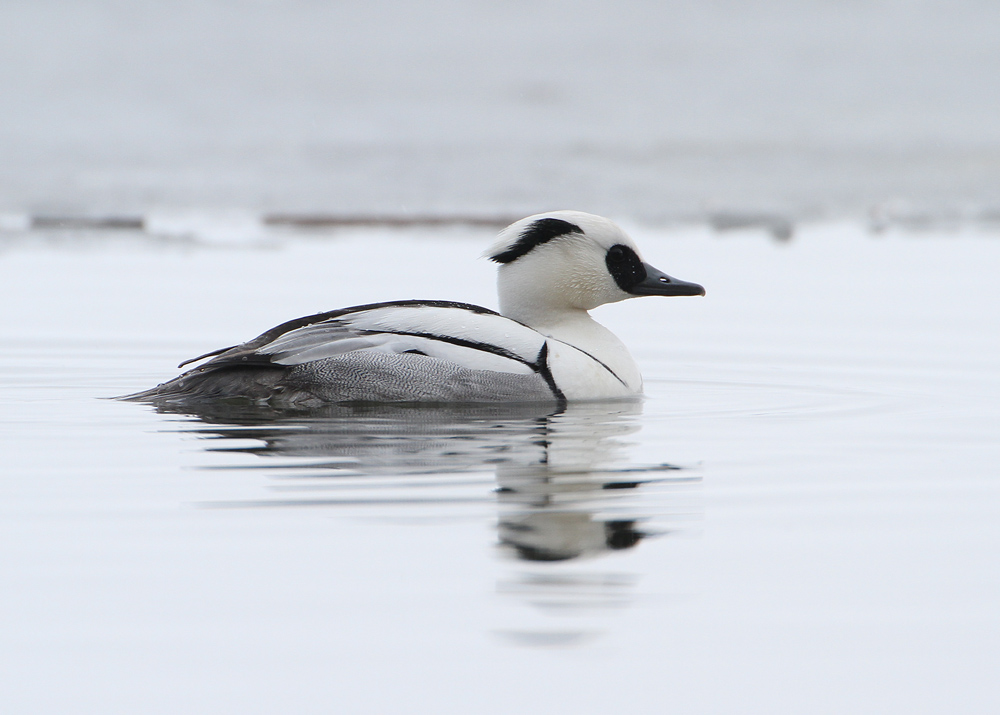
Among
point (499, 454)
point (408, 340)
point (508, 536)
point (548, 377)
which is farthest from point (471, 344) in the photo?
point (508, 536)

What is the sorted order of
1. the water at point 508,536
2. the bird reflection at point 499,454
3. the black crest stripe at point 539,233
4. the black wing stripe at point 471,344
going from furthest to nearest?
the black crest stripe at point 539,233 → the black wing stripe at point 471,344 → the bird reflection at point 499,454 → the water at point 508,536

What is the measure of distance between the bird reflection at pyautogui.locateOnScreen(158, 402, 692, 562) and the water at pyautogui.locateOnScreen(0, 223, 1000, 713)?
20 mm

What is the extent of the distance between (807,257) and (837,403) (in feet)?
32.6

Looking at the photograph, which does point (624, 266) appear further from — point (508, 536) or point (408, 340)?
point (508, 536)

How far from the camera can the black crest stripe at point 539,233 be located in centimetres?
675

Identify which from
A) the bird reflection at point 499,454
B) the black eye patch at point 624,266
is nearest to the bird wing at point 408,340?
the bird reflection at point 499,454

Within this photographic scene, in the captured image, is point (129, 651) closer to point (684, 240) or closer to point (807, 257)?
point (807, 257)

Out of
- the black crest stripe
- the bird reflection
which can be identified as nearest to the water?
the bird reflection

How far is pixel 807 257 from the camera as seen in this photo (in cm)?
1625

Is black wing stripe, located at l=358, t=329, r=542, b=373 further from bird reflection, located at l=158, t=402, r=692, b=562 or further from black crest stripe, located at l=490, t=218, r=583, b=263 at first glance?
black crest stripe, located at l=490, t=218, r=583, b=263

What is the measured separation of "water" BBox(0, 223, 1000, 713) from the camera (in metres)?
2.80

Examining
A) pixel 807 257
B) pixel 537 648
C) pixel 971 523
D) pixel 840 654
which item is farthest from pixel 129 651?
pixel 807 257

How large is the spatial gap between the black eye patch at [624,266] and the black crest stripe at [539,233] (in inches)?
9.0

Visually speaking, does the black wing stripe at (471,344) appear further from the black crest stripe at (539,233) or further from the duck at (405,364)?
the black crest stripe at (539,233)
